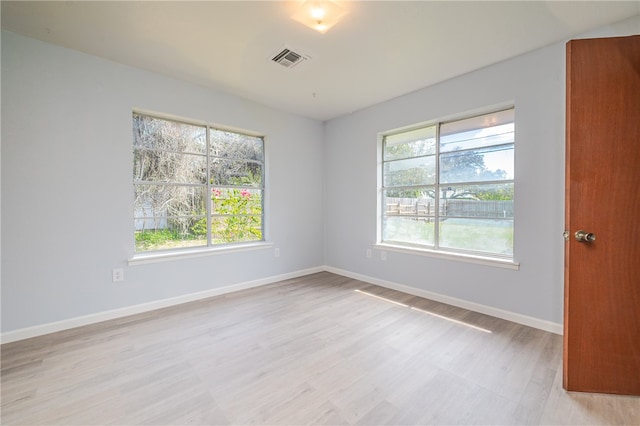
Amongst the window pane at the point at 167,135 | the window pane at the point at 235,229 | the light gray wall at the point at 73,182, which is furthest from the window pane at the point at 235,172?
the light gray wall at the point at 73,182

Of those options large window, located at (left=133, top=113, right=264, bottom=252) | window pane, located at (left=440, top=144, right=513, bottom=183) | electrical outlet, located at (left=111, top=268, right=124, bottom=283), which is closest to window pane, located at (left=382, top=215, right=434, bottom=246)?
window pane, located at (left=440, top=144, right=513, bottom=183)

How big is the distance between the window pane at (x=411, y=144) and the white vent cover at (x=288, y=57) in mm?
1790

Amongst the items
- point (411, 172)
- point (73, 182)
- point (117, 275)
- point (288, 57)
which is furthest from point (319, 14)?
point (117, 275)

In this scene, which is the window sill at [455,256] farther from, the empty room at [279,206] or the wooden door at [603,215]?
the wooden door at [603,215]

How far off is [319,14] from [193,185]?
2.38 metres

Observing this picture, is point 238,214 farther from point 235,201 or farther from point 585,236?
point 585,236

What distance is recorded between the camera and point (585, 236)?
65.3 inches

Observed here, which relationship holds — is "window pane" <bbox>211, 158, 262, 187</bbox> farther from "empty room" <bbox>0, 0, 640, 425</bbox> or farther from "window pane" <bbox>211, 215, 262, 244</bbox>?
"window pane" <bbox>211, 215, 262, 244</bbox>

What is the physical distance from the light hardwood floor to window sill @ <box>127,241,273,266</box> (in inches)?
23.1

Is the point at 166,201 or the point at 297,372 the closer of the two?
the point at 297,372

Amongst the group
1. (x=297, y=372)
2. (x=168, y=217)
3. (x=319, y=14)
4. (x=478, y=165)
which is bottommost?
(x=297, y=372)

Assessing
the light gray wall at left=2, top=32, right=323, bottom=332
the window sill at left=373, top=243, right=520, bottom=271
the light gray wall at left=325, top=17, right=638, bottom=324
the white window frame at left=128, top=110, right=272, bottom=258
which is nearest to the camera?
the light gray wall at left=2, top=32, right=323, bottom=332

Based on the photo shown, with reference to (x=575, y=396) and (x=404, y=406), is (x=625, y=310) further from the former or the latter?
(x=404, y=406)

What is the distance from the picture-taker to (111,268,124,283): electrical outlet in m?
2.73
